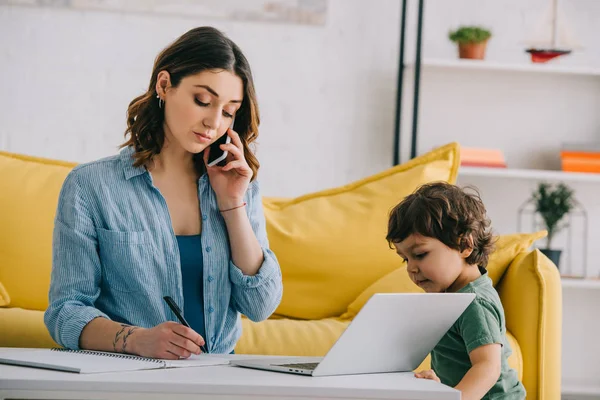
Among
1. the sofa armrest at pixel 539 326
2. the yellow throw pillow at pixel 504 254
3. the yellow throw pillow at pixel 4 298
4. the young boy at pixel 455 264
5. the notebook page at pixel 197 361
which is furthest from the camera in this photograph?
the yellow throw pillow at pixel 4 298

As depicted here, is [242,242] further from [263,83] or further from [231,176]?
[263,83]

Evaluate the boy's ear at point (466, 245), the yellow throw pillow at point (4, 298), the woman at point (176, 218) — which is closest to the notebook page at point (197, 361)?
the woman at point (176, 218)

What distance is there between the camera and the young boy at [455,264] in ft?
4.36

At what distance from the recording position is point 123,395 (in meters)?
0.90

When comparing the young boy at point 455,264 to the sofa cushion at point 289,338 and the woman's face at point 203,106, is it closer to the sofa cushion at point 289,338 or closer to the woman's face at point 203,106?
the woman's face at point 203,106

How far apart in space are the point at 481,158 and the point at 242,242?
6.20 ft

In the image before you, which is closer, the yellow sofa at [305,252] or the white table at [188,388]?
the white table at [188,388]

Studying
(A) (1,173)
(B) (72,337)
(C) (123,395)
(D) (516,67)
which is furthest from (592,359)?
(C) (123,395)

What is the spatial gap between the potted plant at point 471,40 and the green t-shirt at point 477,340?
1912 millimetres

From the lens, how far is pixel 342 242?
2.39m

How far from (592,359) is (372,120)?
4.32 ft

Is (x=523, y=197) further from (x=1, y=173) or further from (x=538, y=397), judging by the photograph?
(x=1, y=173)

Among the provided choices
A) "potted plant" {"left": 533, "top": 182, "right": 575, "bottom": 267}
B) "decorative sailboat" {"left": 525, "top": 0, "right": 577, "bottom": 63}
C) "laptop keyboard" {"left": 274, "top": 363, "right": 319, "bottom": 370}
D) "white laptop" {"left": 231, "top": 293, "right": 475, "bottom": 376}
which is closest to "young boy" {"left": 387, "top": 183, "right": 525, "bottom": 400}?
"white laptop" {"left": 231, "top": 293, "right": 475, "bottom": 376}

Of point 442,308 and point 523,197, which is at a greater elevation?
point 442,308
